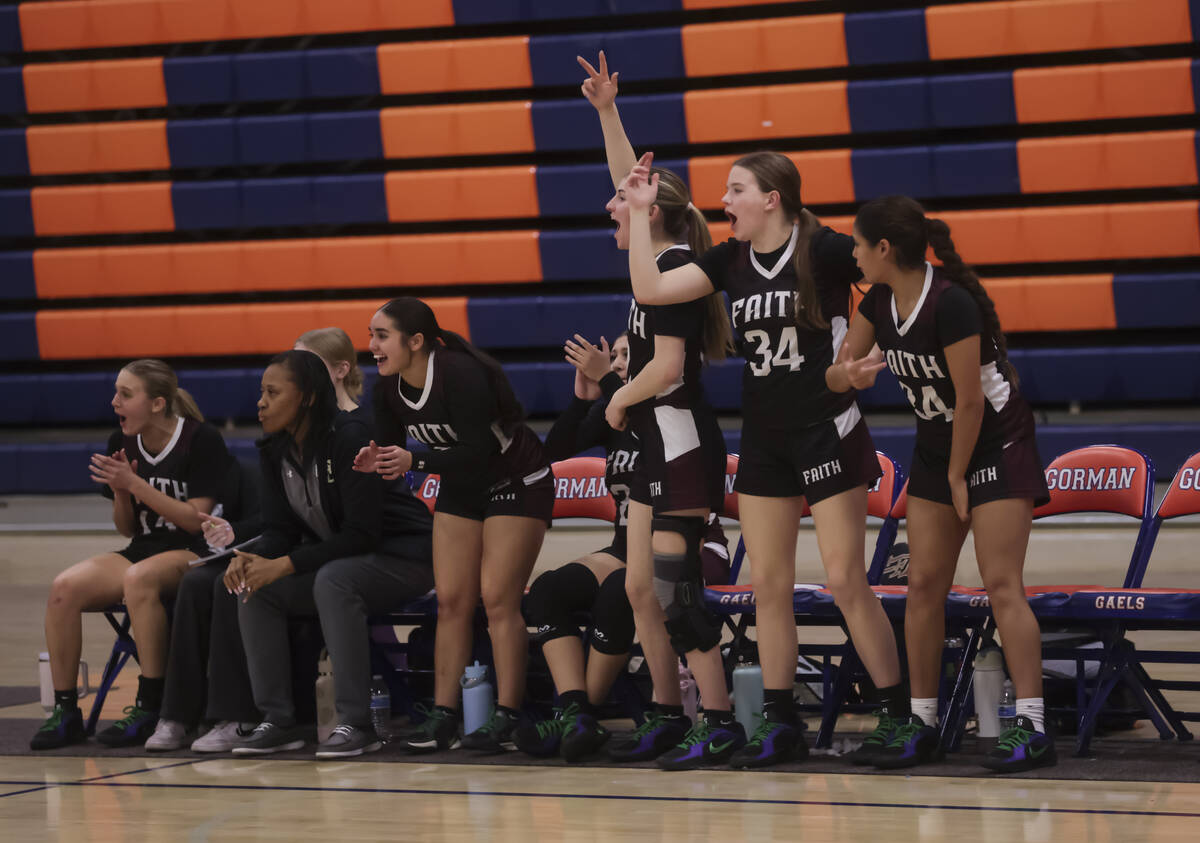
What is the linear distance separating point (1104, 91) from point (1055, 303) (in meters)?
1.10

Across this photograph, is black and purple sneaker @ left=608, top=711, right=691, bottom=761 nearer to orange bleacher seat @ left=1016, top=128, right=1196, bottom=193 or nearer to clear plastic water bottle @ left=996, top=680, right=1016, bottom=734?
clear plastic water bottle @ left=996, top=680, right=1016, bottom=734

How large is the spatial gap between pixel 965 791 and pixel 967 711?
39.0 inches

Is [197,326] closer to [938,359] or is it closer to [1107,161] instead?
[1107,161]

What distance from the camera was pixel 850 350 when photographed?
3.59 meters

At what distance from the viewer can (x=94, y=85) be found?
9.01m

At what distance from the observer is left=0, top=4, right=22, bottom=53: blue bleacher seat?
30.0 feet

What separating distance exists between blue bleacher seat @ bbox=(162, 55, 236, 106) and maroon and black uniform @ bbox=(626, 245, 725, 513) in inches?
225

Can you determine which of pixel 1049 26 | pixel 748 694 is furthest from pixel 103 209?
pixel 748 694

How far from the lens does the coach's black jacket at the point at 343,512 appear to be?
167 inches

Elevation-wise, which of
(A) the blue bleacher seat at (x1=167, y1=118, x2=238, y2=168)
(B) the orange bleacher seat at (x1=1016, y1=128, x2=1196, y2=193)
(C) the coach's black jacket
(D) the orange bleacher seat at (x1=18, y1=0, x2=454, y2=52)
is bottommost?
(C) the coach's black jacket

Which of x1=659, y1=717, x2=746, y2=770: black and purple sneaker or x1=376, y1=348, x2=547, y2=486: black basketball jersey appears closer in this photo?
x1=659, y1=717, x2=746, y2=770: black and purple sneaker

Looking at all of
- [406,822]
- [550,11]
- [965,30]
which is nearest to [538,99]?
[550,11]

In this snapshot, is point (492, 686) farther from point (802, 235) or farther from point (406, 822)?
point (802, 235)

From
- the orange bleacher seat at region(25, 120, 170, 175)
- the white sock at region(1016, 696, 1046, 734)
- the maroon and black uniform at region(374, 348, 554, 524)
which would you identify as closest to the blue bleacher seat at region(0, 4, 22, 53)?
the orange bleacher seat at region(25, 120, 170, 175)
